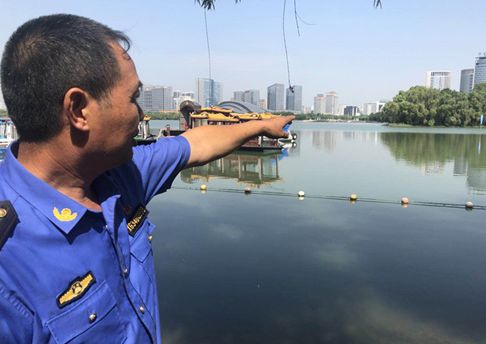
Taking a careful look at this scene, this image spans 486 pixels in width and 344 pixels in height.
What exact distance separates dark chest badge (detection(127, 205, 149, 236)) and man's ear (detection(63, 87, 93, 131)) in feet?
1.01

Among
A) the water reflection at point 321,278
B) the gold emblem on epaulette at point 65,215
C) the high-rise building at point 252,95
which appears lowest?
the water reflection at point 321,278

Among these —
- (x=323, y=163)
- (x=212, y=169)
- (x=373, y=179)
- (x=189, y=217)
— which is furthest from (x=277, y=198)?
(x=323, y=163)

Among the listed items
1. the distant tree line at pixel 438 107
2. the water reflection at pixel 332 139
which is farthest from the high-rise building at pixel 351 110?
the water reflection at pixel 332 139

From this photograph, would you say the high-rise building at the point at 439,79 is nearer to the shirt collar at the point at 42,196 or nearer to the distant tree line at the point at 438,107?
the distant tree line at the point at 438,107

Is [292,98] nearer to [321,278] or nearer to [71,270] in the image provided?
[321,278]

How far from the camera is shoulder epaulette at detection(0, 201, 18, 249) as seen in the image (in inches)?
27.4

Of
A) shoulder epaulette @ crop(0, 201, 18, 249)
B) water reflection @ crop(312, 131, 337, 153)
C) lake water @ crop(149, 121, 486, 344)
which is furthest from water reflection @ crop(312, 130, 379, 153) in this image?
shoulder epaulette @ crop(0, 201, 18, 249)

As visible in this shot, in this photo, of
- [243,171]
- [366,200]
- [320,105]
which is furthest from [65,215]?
[320,105]

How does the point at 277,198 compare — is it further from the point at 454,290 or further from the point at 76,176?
the point at 76,176

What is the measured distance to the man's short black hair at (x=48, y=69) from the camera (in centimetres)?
78

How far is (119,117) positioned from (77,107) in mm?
94

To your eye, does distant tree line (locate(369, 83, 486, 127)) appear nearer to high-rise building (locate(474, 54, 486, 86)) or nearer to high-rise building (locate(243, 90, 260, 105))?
high-rise building (locate(243, 90, 260, 105))

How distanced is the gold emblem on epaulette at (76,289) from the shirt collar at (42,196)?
0.34 feet

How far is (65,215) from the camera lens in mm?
803
